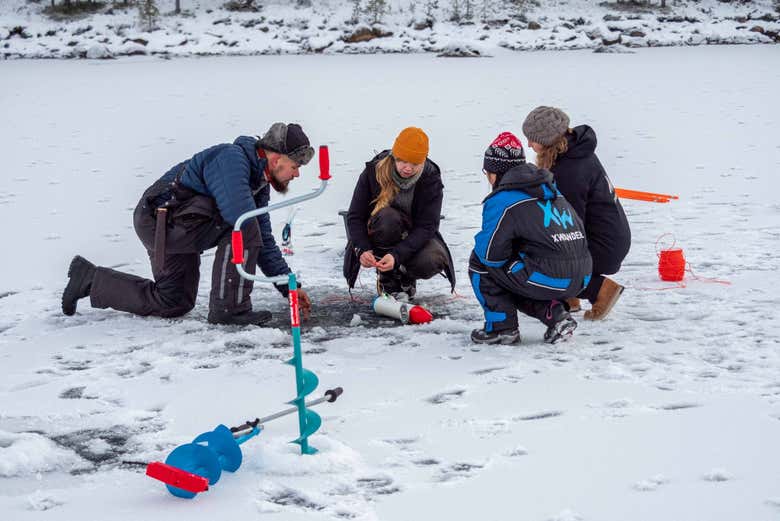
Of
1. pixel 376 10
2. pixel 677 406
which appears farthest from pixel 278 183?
pixel 376 10

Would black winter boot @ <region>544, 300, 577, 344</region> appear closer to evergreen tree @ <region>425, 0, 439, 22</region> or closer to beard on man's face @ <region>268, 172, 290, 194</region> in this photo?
beard on man's face @ <region>268, 172, 290, 194</region>

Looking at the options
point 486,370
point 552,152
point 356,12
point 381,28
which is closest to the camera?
point 486,370

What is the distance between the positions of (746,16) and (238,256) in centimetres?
3500

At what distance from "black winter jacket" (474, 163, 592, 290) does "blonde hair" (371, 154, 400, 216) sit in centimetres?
80

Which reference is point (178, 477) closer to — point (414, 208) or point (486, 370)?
point (486, 370)

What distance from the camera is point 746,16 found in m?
33.7

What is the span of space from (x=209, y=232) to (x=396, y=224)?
1.04m

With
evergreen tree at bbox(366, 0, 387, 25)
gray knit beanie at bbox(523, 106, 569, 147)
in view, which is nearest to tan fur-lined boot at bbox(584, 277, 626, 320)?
gray knit beanie at bbox(523, 106, 569, 147)

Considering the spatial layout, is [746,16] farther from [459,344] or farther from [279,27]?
[459,344]

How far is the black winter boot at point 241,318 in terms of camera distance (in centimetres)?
463

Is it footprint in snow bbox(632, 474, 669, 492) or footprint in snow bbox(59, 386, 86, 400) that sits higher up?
footprint in snow bbox(632, 474, 669, 492)

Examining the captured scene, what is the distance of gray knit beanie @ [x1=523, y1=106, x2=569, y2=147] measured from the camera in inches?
173

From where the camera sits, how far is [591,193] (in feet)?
15.1

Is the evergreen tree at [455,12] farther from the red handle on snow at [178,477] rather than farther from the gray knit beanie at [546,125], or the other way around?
the red handle on snow at [178,477]
